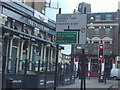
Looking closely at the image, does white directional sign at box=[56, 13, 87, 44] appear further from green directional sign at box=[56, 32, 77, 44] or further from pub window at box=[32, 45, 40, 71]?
pub window at box=[32, 45, 40, 71]

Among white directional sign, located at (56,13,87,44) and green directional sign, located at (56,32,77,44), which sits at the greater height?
white directional sign, located at (56,13,87,44)

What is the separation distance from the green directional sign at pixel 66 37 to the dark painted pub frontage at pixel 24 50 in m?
2.70

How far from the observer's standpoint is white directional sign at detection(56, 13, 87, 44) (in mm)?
8930

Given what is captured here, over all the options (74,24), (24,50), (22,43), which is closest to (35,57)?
(24,50)

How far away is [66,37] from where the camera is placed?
9.00 meters

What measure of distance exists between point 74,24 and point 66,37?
51 centimetres

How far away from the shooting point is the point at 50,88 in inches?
664

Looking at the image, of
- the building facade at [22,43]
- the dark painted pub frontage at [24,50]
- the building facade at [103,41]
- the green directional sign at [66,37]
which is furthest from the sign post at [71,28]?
the building facade at [103,41]

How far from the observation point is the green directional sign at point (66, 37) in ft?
29.3

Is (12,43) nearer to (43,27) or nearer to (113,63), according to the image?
(43,27)

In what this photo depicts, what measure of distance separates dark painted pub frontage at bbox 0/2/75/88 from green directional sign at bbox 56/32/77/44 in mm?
2704

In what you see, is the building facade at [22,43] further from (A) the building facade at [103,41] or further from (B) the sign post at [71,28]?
(A) the building facade at [103,41]

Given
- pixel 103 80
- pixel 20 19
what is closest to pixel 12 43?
pixel 20 19

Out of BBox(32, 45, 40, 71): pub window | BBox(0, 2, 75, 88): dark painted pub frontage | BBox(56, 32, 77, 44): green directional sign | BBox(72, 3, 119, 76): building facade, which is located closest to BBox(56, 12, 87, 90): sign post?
BBox(56, 32, 77, 44): green directional sign
